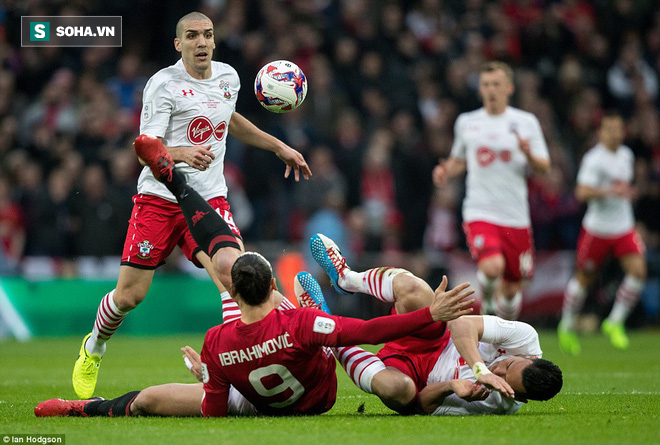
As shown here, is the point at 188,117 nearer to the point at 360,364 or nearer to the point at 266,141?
the point at 266,141

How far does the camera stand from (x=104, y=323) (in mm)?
7715

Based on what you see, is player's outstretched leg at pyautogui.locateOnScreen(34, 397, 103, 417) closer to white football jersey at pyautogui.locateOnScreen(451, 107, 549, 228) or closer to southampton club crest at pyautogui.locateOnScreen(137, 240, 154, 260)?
southampton club crest at pyautogui.locateOnScreen(137, 240, 154, 260)

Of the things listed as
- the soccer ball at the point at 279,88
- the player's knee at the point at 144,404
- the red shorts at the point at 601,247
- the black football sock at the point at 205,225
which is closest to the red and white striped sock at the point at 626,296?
the red shorts at the point at 601,247

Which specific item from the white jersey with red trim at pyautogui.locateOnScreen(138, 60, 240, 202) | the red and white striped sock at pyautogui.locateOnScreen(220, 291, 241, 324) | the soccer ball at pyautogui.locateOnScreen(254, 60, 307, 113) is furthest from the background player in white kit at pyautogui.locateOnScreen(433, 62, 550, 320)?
the red and white striped sock at pyautogui.locateOnScreen(220, 291, 241, 324)

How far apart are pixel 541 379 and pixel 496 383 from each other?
0.36 m

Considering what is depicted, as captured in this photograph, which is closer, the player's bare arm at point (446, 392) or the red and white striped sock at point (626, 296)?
the player's bare arm at point (446, 392)

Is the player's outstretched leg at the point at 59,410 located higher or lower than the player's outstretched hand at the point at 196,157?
lower

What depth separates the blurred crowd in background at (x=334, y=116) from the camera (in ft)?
50.2

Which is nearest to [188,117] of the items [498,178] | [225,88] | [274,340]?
[225,88]

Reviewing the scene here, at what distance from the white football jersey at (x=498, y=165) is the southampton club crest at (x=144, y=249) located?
4.81 meters

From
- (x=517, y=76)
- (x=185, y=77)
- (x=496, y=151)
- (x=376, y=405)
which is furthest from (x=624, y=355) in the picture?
(x=517, y=76)

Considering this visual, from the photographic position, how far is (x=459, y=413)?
20.9 ft

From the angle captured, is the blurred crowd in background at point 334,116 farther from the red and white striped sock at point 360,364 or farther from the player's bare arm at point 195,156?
the red and white striped sock at point 360,364

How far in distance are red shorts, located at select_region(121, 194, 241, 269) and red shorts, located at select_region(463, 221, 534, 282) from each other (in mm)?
4284
